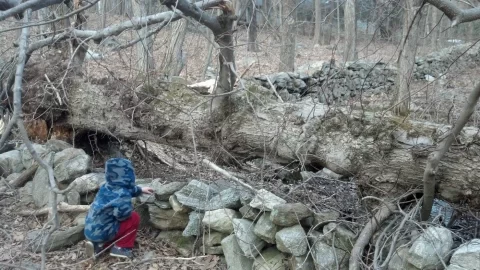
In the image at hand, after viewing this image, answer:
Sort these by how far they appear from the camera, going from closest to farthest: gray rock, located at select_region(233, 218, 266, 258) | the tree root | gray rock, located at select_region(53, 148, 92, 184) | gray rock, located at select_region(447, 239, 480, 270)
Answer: gray rock, located at select_region(447, 239, 480, 270), the tree root, gray rock, located at select_region(233, 218, 266, 258), gray rock, located at select_region(53, 148, 92, 184)

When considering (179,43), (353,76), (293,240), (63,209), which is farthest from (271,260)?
(353,76)

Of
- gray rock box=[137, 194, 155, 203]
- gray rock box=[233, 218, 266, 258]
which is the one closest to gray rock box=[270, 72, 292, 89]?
gray rock box=[137, 194, 155, 203]

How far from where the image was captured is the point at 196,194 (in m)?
4.47

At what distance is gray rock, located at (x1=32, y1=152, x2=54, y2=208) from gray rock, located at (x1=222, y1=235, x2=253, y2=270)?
231cm

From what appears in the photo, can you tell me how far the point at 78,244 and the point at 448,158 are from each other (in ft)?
10.9

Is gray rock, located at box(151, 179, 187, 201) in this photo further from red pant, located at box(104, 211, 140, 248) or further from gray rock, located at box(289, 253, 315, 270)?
gray rock, located at box(289, 253, 315, 270)

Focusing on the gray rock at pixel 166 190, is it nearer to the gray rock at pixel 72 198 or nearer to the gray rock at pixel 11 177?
the gray rock at pixel 72 198

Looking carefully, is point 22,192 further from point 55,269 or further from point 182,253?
point 182,253

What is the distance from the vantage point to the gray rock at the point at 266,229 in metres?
3.79

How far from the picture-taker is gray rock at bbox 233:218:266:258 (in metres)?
3.86

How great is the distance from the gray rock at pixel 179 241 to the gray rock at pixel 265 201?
2.54 ft

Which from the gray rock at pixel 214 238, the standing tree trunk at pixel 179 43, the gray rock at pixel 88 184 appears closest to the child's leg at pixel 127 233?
the gray rock at pixel 214 238

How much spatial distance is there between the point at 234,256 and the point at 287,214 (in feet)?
2.01

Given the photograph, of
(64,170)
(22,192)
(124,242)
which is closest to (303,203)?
(124,242)
